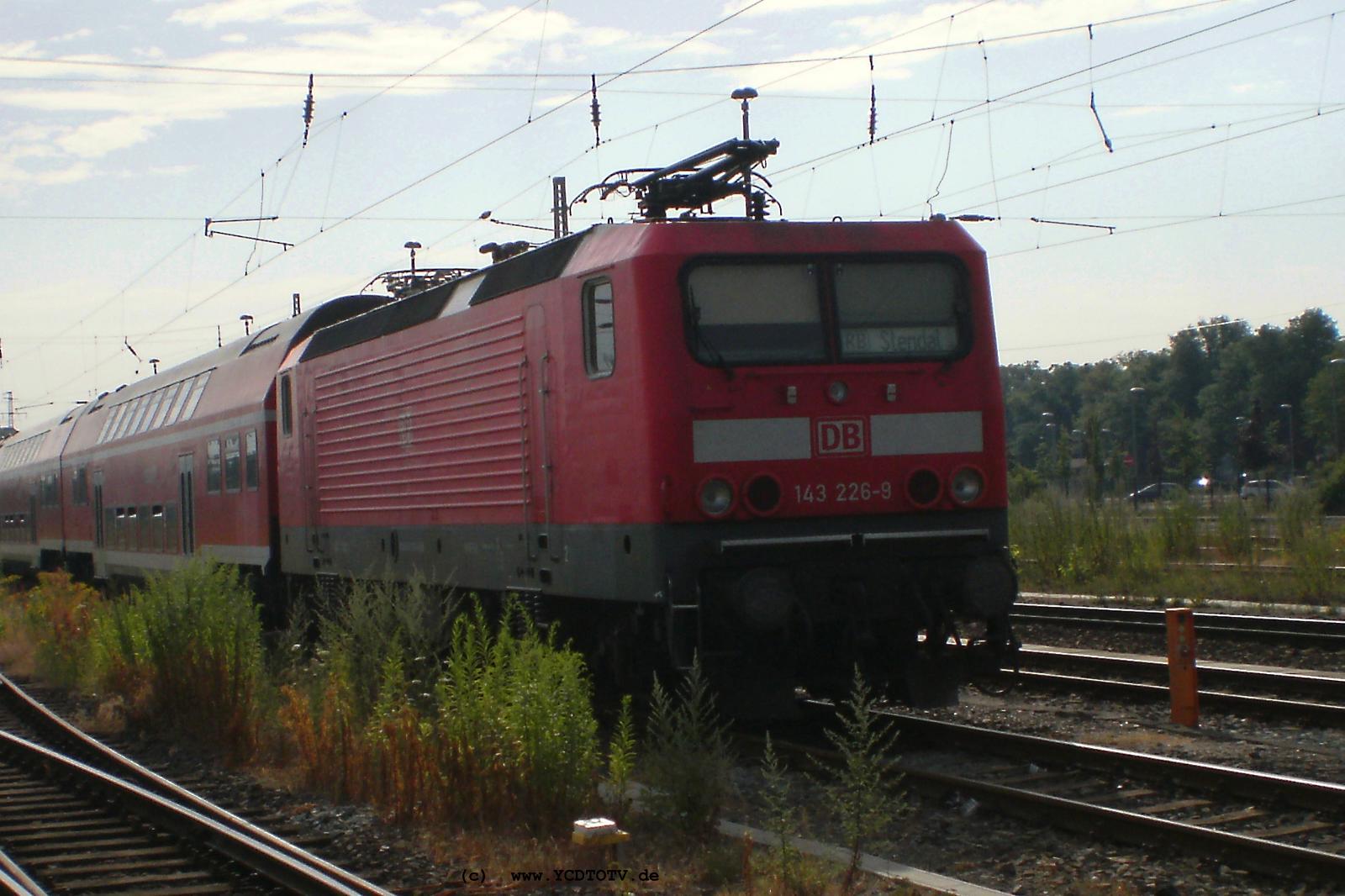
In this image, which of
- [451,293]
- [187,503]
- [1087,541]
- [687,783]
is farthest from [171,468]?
[687,783]

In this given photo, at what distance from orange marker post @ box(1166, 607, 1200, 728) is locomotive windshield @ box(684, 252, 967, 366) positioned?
245 cm

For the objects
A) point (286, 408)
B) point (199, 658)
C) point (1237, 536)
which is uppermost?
point (286, 408)

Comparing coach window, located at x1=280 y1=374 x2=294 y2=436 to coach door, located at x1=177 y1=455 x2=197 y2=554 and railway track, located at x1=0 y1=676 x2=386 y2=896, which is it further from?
railway track, located at x1=0 y1=676 x2=386 y2=896

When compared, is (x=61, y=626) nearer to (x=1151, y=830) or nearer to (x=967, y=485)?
(x=967, y=485)

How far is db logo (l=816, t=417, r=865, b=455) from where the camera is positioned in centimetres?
912

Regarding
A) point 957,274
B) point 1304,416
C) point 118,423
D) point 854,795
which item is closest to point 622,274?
point 957,274

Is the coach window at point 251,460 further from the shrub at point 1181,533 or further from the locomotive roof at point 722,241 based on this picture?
the shrub at point 1181,533

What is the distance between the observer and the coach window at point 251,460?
54.2 feet

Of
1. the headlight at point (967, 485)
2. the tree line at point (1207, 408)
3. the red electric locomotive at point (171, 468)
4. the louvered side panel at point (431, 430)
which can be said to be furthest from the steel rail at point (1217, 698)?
the tree line at point (1207, 408)

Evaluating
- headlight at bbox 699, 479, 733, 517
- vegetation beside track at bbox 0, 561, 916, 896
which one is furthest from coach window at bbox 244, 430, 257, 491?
headlight at bbox 699, 479, 733, 517

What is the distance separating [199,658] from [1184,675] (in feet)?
22.7

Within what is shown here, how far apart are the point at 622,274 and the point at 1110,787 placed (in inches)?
155

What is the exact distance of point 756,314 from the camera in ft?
30.2

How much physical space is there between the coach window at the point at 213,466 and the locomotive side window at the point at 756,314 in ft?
34.9
